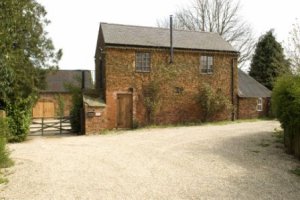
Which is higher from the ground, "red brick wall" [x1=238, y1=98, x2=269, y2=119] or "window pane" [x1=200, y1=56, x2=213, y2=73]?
"window pane" [x1=200, y1=56, x2=213, y2=73]

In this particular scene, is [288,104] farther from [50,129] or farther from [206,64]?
[50,129]

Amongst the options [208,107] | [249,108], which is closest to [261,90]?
[249,108]

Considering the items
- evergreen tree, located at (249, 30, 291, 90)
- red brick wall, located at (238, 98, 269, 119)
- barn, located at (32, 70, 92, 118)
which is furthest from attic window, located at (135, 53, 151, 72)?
barn, located at (32, 70, 92, 118)

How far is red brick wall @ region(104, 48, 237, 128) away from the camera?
869 inches

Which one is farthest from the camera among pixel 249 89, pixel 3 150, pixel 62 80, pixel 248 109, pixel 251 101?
pixel 62 80

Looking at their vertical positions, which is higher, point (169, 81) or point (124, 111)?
point (169, 81)

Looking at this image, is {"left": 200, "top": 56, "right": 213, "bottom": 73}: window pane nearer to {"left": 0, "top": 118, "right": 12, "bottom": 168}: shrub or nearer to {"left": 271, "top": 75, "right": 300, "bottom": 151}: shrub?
{"left": 271, "top": 75, "right": 300, "bottom": 151}: shrub

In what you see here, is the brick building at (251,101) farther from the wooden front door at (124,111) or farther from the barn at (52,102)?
the barn at (52,102)

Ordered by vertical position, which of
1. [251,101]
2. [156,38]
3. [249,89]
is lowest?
[251,101]

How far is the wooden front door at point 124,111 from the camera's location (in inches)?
870

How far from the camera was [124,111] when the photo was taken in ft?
73.0

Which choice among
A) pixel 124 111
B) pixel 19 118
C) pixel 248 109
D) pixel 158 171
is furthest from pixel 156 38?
pixel 158 171

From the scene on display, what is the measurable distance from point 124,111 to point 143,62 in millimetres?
3877

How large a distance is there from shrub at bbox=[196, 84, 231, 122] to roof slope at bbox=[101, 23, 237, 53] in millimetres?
3413
